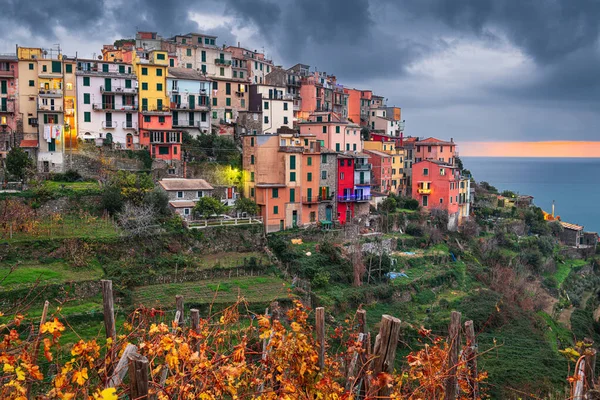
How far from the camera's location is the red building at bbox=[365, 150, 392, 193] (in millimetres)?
52531

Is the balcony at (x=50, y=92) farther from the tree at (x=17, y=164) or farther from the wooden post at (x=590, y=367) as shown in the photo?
the wooden post at (x=590, y=367)

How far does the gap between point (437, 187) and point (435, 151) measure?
7061mm

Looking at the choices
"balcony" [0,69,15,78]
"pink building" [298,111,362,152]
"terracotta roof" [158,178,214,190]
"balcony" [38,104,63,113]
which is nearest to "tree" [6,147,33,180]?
"balcony" [38,104,63,113]

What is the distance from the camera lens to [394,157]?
56.6 meters

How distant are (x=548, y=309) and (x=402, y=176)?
23.7 meters

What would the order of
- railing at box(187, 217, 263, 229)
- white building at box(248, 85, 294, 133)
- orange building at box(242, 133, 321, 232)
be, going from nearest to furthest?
railing at box(187, 217, 263, 229)
orange building at box(242, 133, 321, 232)
white building at box(248, 85, 294, 133)

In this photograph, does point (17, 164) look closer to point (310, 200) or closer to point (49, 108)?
point (49, 108)

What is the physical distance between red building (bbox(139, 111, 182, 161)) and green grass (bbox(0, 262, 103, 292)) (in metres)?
17.4

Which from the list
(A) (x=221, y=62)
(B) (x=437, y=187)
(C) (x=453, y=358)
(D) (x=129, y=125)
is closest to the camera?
(C) (x=453, y=358)

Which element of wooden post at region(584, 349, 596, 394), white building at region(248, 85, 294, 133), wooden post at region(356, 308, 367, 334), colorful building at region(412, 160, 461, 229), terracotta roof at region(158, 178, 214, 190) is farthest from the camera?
white building at region(248, 85, 294, 133)

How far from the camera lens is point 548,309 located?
37.1 metres

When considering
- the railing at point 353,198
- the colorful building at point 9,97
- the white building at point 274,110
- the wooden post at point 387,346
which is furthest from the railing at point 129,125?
the wooden post at point 387,346

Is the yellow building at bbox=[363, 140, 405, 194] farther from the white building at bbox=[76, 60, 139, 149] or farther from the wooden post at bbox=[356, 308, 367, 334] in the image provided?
the wooden post at bbox=[356, 308, 367, 334]

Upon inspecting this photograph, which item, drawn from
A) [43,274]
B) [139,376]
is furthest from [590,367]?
[43,274]
